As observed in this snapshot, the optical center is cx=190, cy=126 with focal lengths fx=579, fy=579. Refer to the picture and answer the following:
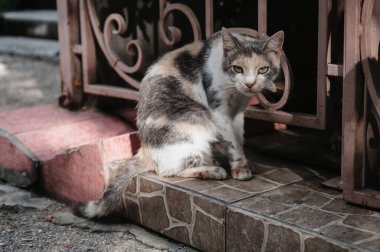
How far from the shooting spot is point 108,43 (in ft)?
15.8

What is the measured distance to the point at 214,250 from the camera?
3.31m

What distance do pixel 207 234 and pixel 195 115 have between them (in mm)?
766

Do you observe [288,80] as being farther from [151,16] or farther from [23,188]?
[23,188]

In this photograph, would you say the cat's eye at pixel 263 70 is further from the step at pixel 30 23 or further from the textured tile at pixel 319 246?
the step at pixel 30 23

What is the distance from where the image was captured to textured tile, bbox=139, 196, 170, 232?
11.8 feet

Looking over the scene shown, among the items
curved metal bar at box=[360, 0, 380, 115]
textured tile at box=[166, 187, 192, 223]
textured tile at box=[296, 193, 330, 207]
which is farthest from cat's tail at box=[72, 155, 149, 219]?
curved metal bar at box=[360, 0, 380, 115]

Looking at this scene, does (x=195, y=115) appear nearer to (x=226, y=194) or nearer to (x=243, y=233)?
(x=226, y=194)

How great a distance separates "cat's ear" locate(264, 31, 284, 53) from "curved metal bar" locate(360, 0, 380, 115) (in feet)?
1.81

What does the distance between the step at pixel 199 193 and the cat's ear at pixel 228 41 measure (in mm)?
830

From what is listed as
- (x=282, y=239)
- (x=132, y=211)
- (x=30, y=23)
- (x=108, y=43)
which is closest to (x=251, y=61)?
(x=282, y=239)

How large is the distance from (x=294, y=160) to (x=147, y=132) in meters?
1.09

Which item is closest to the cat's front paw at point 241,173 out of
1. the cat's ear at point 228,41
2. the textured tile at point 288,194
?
the textured tile at point 288,194

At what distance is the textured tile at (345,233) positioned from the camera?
2746 millimetres

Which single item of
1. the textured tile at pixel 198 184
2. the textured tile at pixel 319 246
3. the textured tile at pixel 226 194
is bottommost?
the textured tile at pixel 319 246
